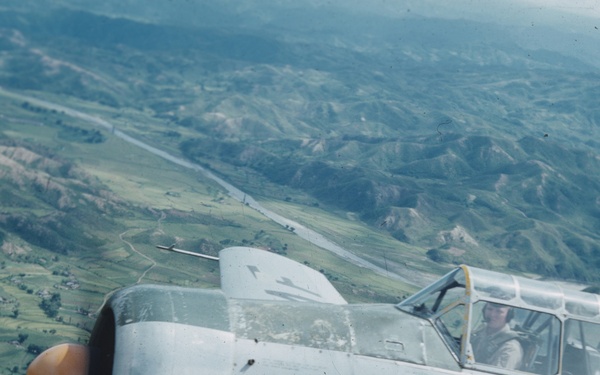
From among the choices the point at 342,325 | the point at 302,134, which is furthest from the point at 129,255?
the point at 302,134

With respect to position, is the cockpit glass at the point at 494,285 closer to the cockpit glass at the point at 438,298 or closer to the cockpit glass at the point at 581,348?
the cockpit glass at the point at 438,298

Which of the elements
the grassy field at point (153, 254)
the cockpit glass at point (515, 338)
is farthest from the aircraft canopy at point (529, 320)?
the grassy field at point (153, 254)

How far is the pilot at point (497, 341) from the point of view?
10672 millimetres

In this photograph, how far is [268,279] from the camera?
52.7 feet

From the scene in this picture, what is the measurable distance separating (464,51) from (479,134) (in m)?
89.8

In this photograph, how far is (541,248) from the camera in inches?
2559

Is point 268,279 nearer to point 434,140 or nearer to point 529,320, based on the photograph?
point 529,320

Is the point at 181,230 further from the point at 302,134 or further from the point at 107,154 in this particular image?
the point at 302,134

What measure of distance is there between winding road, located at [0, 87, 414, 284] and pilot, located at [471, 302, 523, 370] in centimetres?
3520

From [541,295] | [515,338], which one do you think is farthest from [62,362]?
[541,295]

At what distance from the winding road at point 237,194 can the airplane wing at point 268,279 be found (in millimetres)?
29082

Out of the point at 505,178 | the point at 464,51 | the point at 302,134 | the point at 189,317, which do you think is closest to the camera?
the point at 189,317

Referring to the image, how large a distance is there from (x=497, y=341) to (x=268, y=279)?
6478mm

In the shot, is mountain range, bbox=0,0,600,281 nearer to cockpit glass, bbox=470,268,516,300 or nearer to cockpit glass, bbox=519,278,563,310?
cockpit glass, bbox=519,278,563,310
